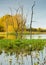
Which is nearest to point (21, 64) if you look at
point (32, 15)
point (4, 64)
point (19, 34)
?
point (4, 64)

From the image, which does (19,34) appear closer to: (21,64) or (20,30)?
(20,30)

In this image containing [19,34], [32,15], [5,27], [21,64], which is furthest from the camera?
Answer: [5,27]

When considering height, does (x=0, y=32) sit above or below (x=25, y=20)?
below

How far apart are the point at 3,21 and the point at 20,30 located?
14.8 feet

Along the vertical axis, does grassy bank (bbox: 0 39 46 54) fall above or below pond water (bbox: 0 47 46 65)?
below

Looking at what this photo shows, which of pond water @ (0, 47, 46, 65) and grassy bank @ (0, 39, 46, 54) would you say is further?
Result: grassy bank @ (0, 39, 46, 54)

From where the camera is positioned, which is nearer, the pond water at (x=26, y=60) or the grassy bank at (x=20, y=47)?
the pond water at (x=26, y=60)

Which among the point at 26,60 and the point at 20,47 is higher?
the point at 26,60

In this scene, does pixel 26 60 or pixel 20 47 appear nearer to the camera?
pixel 26 60

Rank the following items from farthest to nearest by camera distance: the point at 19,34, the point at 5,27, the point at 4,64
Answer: the point at 5,27
the point at 19,34
the point at 4,64

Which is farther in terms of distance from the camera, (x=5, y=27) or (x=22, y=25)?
(x=5, y=27)

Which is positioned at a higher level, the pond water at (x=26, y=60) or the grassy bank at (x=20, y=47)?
the pond water at (x=26, y=60)

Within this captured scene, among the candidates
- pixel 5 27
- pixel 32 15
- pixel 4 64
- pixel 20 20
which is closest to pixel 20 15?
pixel 20 20

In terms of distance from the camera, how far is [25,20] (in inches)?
546
